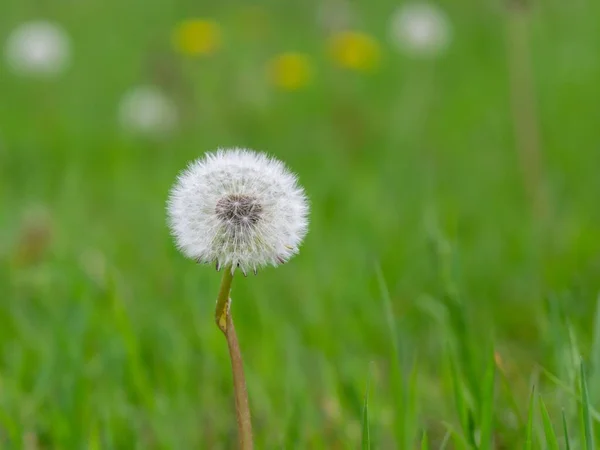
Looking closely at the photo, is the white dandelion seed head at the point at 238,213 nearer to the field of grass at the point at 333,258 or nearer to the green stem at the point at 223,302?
the green stem at the point at 223,302

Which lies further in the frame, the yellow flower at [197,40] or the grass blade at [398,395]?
the yellow flower at [197,40]

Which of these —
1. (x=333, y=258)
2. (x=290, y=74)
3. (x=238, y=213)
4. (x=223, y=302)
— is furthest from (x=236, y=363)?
(x=290, y=74)

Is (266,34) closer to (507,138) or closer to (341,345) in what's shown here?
(507,138)

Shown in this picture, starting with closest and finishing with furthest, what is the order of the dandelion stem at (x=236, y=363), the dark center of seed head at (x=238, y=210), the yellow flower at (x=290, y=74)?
the dandelion stem at (x=236, y=363) → the dark center of seed head at (x=238, y=210) → the yellow flower at (x=290, y=74)

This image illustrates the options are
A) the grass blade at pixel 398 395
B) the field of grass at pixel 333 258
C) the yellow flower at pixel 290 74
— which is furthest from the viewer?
the yellow flower at pixel 290 74

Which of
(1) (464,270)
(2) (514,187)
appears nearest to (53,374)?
(1) (464,270)

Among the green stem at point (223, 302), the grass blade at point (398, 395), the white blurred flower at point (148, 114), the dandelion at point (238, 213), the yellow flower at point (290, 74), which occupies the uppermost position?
the yellow flower at point (290, 74)

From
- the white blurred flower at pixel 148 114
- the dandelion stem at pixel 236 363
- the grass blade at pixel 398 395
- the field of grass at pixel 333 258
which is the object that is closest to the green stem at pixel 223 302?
the dandelion stem at pixel 236 363

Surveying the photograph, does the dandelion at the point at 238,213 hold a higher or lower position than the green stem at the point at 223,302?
higher
